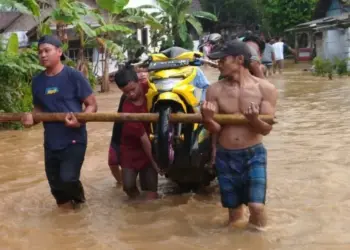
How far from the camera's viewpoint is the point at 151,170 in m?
5.95

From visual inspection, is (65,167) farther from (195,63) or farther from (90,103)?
(195,63)

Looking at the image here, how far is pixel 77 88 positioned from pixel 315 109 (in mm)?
8499

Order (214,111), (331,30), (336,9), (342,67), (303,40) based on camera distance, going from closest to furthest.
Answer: (214,111) < (342,67) < (331,30) < (336,9) < (303,40)

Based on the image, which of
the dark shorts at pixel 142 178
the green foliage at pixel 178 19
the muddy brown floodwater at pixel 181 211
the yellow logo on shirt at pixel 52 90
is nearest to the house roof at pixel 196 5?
the green foliage at pixel 178 19

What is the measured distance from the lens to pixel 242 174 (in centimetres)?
475

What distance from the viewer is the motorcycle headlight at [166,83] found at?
5285mm

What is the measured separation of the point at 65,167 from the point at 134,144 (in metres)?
0.78

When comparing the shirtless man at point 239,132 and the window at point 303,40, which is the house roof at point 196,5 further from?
the shirtless man at point 239,132

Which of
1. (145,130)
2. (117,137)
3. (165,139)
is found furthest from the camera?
(117,137)

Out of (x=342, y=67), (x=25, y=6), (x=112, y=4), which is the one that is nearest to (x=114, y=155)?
(x=25, y=6)

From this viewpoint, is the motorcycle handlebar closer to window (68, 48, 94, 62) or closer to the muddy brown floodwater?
the muddy brown floodwater

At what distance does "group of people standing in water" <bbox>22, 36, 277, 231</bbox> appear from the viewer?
465cm

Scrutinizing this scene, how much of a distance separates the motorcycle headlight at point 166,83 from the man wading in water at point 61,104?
61 centimetres

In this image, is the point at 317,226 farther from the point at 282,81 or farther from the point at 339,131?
the point at 282,81
